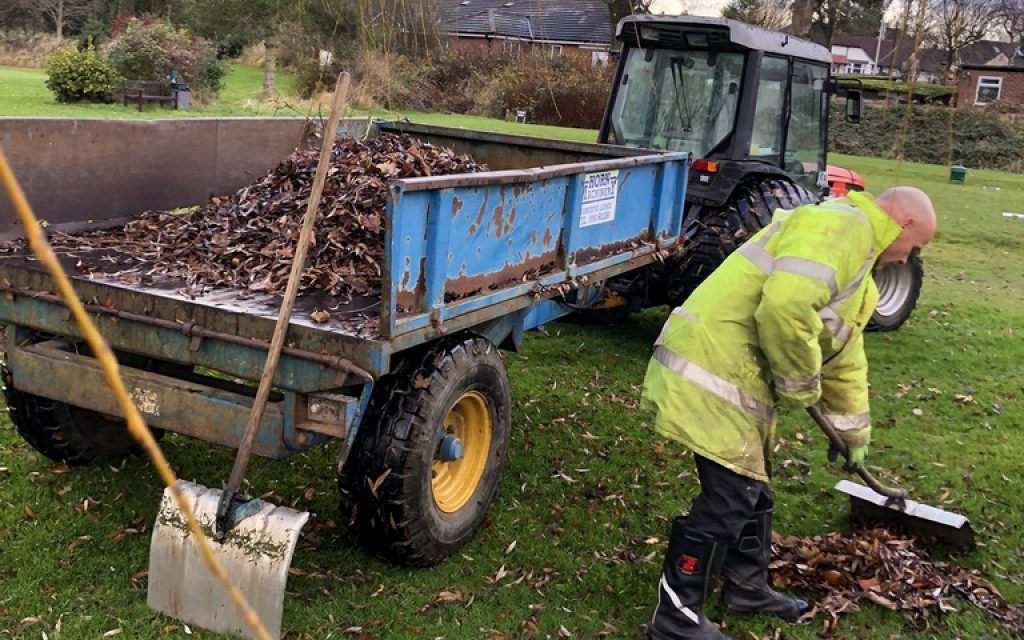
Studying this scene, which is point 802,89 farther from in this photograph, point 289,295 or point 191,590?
point 191,590

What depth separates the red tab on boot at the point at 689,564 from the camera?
349 cm

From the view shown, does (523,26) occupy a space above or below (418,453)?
above

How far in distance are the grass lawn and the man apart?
0.79 feet

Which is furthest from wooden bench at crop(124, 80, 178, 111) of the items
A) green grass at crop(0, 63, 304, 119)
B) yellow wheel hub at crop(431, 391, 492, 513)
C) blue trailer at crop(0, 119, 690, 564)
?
yellow wheel hub at crop(431, 391, 492, 513)

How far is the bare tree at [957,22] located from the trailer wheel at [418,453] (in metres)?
2.05

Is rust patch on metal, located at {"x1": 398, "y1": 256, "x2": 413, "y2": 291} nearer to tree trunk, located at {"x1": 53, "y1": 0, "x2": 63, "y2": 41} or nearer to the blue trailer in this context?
the blue trailer

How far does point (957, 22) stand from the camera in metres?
4.84

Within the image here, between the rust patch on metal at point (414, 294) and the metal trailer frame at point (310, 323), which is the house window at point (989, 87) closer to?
the metal trailer frame at point (310, 323)

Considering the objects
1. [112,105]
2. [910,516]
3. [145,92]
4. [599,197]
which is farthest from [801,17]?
[112,105]

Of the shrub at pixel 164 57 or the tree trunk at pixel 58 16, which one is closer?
the shrub at pixel 164 57

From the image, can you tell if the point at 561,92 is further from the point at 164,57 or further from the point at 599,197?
the point at 599,197

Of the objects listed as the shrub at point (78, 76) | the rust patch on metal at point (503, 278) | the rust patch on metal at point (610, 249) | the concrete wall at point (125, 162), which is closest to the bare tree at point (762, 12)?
the rust patch on metal at point (610, 249)

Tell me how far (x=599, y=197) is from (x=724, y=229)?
2121 mm

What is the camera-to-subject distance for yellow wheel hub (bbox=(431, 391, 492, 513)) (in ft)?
13.3
